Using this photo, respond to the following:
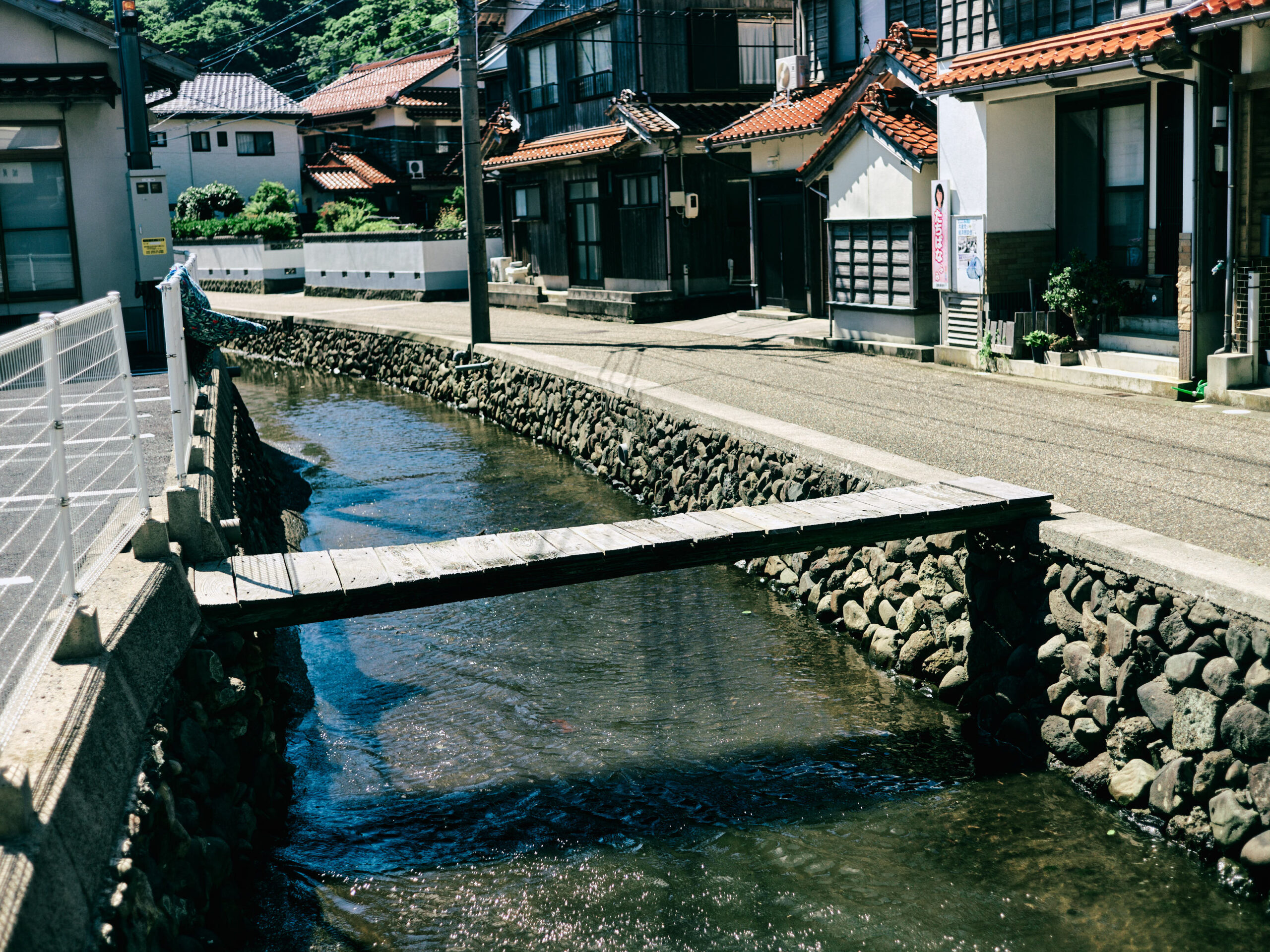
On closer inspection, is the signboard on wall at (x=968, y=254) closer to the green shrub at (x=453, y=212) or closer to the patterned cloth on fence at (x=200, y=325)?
the patterned cloth on fence at (x=200, y=325)

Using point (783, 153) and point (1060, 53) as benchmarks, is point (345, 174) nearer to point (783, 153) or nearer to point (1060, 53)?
point (783, 153)

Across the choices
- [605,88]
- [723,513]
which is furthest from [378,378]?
[723,513]

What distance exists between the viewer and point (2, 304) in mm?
18484

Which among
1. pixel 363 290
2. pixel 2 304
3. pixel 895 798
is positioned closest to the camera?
pixel 895 798

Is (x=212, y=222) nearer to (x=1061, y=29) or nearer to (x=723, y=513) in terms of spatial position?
(x=1061, y=29)

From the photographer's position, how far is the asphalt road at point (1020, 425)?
8844mm

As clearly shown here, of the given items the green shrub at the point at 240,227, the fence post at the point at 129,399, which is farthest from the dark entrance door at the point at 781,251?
the green shrub at the point at 240,227

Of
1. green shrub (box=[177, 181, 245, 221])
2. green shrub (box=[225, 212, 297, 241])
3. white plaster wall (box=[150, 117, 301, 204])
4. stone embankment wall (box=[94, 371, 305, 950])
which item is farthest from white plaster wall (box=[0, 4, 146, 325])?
white plaster wall (box=[150, 117, 301, 204])

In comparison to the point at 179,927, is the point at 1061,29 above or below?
above

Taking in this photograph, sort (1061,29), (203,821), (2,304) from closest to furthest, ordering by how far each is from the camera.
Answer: (203,821)
(1061,29)
(2,304)

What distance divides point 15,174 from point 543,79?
15.9m

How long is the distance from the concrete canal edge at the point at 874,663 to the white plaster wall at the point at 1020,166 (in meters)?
6.83

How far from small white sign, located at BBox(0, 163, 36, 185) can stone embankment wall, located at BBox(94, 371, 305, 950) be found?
12.4 meters

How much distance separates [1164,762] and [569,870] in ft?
11.2
